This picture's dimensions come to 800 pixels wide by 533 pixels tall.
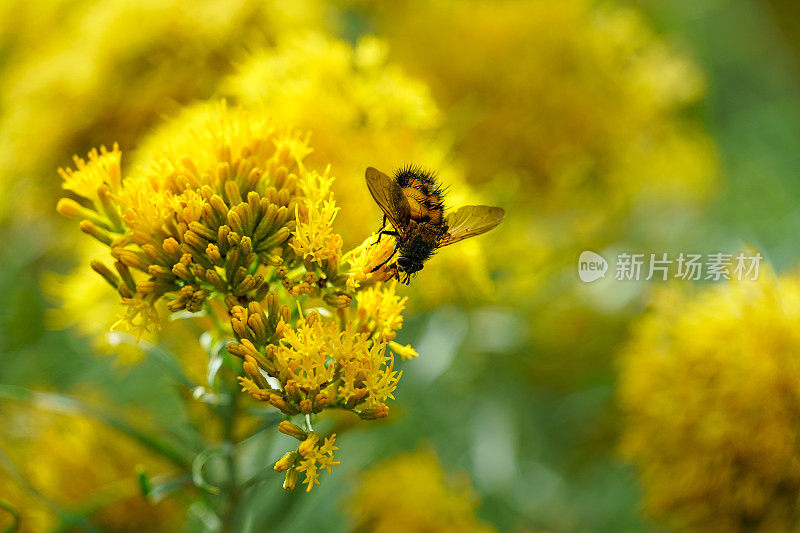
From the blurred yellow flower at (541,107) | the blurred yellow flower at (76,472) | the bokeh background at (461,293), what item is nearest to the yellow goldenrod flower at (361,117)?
Answer: the bokeh background at (461,293)

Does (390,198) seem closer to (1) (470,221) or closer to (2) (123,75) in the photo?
(1) (470,221)

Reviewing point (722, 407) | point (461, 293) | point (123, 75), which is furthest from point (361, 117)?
point (722, 407)

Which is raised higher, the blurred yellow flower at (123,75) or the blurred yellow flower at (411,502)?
the blurred yellow flower at (123,75)

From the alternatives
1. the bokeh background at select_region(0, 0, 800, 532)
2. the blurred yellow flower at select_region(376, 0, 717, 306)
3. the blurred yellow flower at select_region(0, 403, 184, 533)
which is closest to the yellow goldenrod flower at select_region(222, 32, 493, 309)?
the bokeh background at select_region(0, 0, 800, 532)

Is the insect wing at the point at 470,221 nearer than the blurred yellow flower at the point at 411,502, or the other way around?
the insect wing at the point at 470,221

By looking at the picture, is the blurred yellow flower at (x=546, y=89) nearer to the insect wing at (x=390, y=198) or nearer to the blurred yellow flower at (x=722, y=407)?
the blurred yellow flower at (x=722, y=407)

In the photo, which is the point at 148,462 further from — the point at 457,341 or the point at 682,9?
the point at 682,9

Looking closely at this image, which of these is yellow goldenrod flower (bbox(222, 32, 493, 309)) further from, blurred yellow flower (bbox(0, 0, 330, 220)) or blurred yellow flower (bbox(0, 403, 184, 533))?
blurred yellow flower (bbox(0, 403, 184, 533))

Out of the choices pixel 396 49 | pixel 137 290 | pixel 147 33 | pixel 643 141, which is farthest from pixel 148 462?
pixel 643 141
